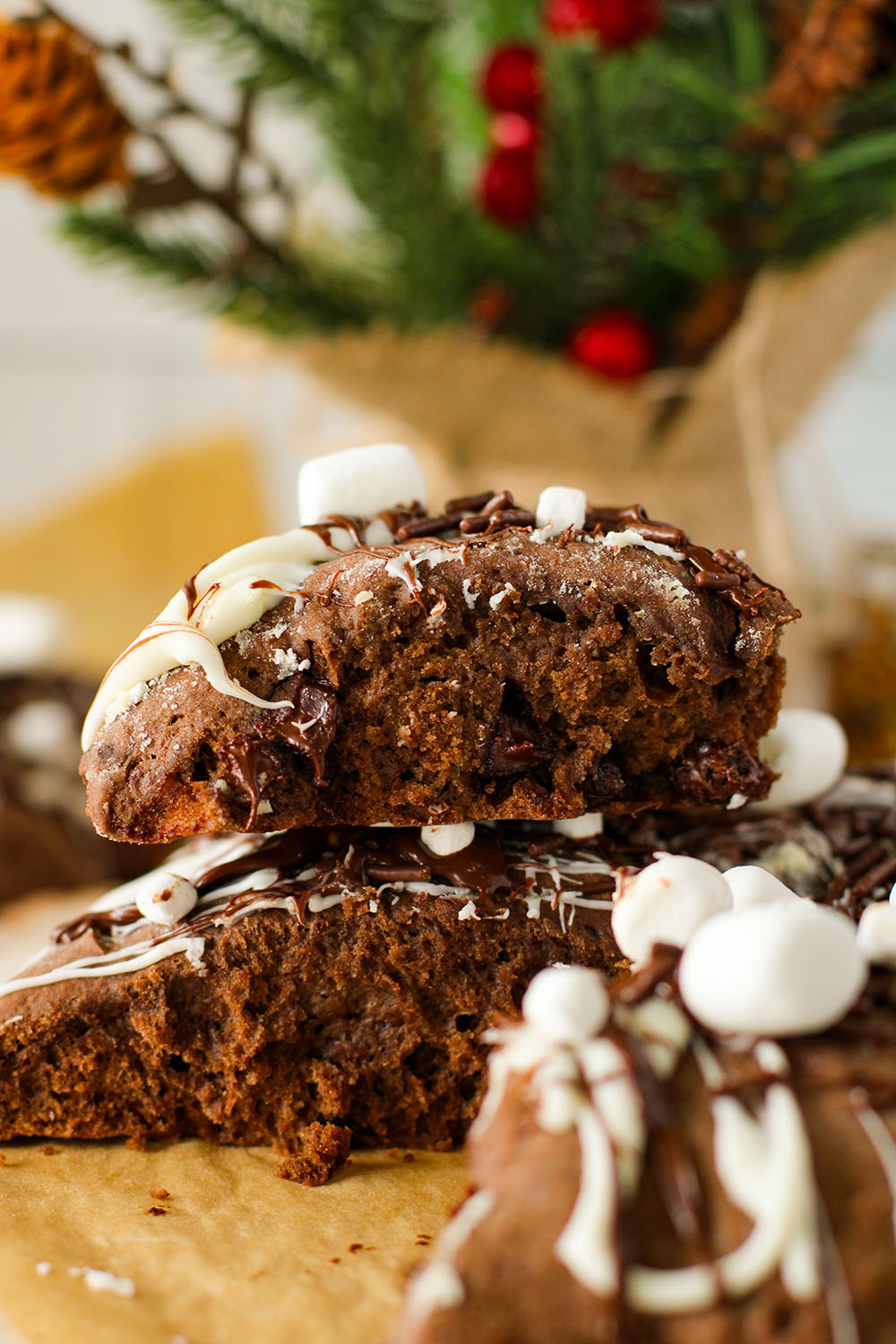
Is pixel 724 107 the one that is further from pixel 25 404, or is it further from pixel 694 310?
pixel 25 404

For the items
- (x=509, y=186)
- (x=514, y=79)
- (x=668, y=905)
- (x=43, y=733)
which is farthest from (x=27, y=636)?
(x=668, y=905)

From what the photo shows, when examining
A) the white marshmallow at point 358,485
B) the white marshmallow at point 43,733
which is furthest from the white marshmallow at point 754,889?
the white marshmallow at point 43,733

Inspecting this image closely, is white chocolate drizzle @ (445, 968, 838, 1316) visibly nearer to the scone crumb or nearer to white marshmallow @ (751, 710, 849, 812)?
the scone crumb

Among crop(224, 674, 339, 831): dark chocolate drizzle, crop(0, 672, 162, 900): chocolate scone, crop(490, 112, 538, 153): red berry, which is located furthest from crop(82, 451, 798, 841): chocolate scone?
crop(0, 672, 162, 900): chocolate scone

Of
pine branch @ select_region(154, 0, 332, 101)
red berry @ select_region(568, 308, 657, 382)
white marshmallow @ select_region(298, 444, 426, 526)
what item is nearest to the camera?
white marshmallow @ select_region(298, 444, 426, 526)

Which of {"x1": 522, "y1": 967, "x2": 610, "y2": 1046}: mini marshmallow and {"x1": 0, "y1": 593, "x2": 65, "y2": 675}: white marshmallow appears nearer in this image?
{"x1": 522, "y1": 967, "x2": 610, "y2": 1046}: mini marshmallow

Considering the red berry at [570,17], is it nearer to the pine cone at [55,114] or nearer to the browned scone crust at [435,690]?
the pine cone at [55,114]
